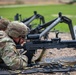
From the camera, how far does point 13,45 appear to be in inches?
297

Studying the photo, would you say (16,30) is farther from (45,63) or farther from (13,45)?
(45,63)

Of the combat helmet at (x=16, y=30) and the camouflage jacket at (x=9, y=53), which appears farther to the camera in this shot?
the combat helmet at (x=16, y=30)

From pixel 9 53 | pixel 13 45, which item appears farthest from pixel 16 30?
pixel 9 53

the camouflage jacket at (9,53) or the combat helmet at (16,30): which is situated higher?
the combat helmet at (16,30)

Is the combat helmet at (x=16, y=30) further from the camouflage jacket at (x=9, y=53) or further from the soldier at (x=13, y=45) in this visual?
the camouflage jacket at (x=9, y=53)

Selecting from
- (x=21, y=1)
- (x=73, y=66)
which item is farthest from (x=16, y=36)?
(x=21, y=1)

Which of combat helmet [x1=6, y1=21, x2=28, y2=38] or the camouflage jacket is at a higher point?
combat helmet [x1=6, y1=21, x2=28, y2=38]

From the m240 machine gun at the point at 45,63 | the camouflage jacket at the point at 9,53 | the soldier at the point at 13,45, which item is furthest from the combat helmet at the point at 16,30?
the m240 machine gun at the point at 45,63

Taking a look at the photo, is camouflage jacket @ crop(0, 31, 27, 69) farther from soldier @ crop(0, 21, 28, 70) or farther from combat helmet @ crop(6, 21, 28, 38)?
combat helmet @ crop(6, 21, 28, 38)

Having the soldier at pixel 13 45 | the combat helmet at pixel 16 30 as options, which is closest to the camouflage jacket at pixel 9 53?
the soldier at pixel 13 45

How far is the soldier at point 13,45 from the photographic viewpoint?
295 inches

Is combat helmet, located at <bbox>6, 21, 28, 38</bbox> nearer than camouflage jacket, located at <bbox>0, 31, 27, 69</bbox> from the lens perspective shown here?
No

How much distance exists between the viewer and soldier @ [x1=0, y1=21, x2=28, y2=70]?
7.48 m

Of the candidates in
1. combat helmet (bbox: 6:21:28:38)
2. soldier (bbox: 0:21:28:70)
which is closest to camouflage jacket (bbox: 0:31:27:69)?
soldier (bbox: 0:21:28:70)
